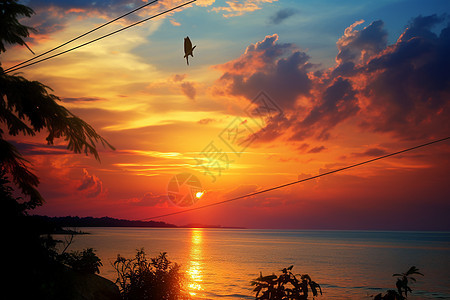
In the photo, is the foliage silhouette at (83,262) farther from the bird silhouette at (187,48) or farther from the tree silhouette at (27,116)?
the bird silhouette at (187,48)

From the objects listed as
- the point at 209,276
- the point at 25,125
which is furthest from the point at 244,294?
the point at 25,125

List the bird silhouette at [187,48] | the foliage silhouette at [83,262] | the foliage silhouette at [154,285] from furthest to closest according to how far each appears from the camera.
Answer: the foliage silhouette at [154,285]
the foliage silhouette at [83,262]
the bird silhouette at [187,48]

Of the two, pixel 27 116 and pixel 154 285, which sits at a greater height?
pixel 27 116

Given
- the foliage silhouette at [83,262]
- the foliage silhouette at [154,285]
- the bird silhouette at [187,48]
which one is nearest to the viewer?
the bird silhouette at [187,48]

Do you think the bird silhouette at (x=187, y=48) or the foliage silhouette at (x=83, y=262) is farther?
the foliage silhouette at (x=83, y=262)

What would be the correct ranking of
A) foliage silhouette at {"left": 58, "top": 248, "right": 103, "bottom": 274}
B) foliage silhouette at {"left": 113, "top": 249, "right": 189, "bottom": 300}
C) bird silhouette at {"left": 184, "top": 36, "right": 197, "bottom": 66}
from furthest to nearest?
foliage silhouette at {"left": 113, "top": 249, "right": 189, "bottom": 300} < foliage silhouette at {"left": 58, "top": 248, "right": 103, "bottom": 274} < bird silhouette at {"left": 184, "top": 36, "right": 197, "bottom": 66}

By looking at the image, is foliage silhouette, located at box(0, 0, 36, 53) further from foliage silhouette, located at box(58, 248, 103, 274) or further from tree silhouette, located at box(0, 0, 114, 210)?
foliage silhouette, located at box(58, 248, 103, 274)

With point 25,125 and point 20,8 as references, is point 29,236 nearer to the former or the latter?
A: point 25,125

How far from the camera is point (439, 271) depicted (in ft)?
214

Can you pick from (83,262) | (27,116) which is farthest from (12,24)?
(83,262)

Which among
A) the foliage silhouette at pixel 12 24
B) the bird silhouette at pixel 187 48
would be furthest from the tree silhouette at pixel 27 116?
the bird silhouette at pixel 187 48

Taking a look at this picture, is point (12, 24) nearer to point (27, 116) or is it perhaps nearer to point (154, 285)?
point (27, 116)

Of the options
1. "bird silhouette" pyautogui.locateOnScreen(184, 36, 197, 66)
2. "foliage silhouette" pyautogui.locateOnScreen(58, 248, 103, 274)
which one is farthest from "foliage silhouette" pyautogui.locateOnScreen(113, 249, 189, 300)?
"bird silhouette" pyautogui.locateOnScreen(184, 36, 197, 66)

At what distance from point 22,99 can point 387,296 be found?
1180cm
